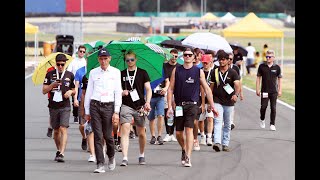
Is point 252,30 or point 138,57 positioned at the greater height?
point 252,30

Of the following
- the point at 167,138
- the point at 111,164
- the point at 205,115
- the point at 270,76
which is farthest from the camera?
the point at 270,76

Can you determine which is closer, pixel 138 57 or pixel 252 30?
pixel 138 57

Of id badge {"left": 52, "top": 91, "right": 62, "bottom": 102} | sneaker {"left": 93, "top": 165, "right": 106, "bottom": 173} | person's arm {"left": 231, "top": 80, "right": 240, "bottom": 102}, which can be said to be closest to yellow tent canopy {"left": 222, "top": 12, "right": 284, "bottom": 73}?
person's arm {"left": 231, "top": 80, "right": 240, "bottom": 102}

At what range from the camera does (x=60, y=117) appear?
15.7m

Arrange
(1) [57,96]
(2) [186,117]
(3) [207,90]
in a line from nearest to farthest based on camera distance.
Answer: (2) [186,117], (3) [207,90], (1) [57,96]

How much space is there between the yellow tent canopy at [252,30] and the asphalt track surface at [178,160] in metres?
22.9

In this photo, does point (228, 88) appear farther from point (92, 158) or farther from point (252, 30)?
point (252, 30)

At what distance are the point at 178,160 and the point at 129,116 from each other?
132cm

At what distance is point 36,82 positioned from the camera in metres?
16.9

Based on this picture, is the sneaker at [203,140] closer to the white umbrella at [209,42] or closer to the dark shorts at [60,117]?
the white umbrella at [209,42]

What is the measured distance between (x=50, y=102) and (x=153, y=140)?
10.2ft

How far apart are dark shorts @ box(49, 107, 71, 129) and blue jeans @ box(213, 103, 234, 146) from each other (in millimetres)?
2807

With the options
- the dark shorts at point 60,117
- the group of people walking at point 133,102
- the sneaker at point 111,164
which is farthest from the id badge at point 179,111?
the dark shorts at point 60,117

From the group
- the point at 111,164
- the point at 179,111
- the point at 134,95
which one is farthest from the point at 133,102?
the point at 111,164
